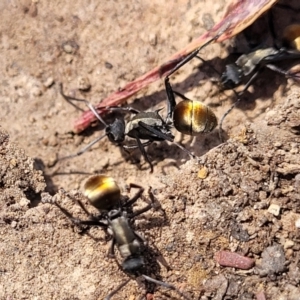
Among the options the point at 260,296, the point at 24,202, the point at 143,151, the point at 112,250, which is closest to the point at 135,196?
the point at 112,250

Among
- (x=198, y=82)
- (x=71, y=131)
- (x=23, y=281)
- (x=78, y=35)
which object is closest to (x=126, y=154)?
(x=71, y=131)

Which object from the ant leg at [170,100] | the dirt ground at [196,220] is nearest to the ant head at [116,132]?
→ the dirt ground at [196,220]

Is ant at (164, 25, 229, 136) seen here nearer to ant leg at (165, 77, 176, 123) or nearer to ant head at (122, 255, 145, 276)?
ant leg at (165, 77, 176, 123)

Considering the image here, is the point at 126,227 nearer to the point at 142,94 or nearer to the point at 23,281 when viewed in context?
the point at 23,281

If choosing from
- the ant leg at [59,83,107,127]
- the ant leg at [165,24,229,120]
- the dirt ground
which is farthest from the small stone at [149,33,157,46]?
the dirt ground

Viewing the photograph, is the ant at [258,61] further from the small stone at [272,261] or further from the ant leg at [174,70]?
the small stone at [272,261]

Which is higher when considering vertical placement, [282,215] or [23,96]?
[23,96]

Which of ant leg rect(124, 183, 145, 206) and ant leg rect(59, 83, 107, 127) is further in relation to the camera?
ant leg rect(59, 83, 107, 127)

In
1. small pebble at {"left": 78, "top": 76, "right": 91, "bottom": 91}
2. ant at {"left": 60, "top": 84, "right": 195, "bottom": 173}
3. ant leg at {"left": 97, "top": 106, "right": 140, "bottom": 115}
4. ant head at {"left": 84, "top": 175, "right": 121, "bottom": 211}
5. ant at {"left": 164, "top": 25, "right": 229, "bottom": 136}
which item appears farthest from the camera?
small pebble at {"left": 78, "top": 76, "right": 91, "bottom": 91}
